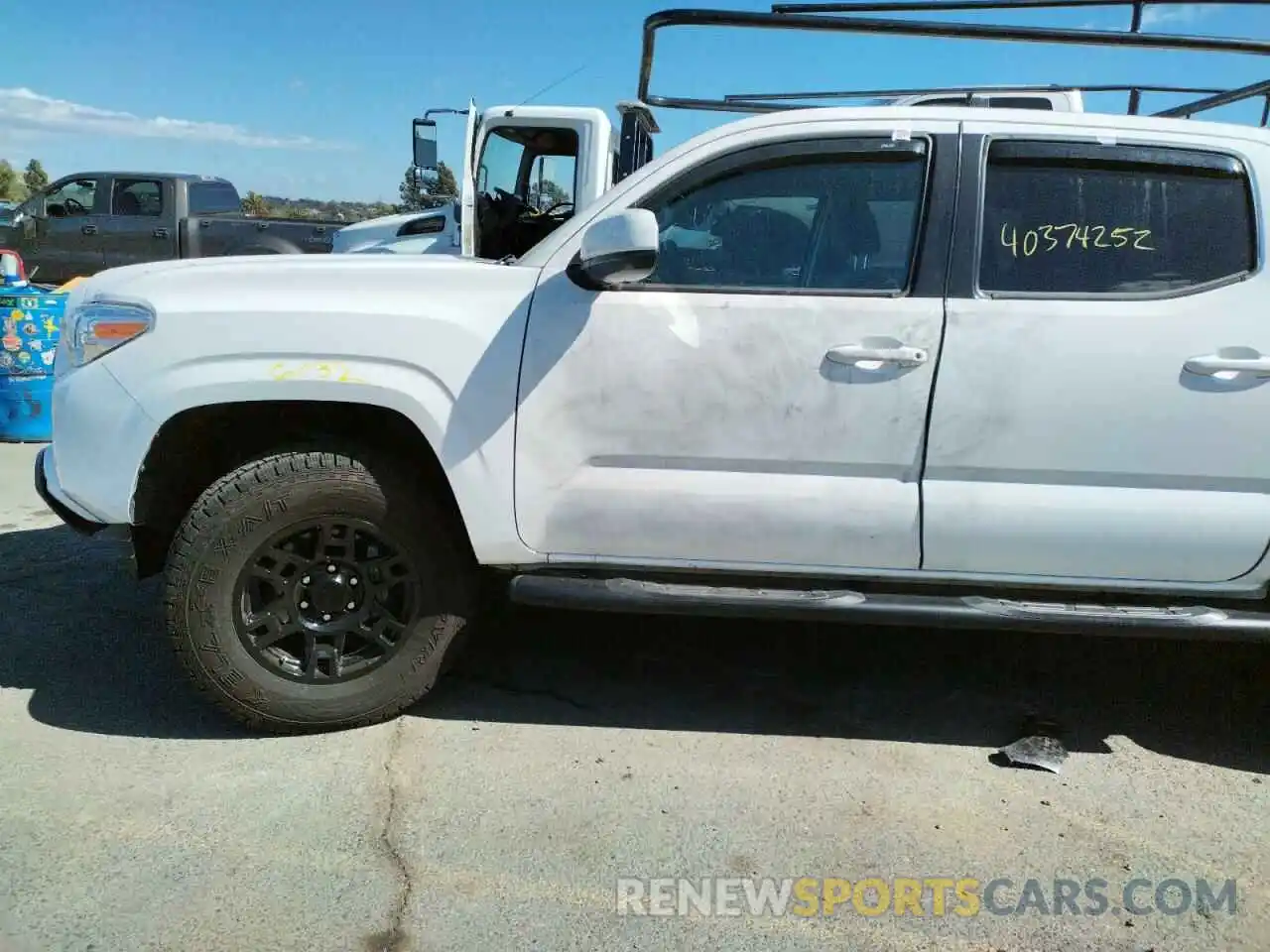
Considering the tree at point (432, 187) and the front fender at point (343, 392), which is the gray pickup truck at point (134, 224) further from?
the front fender at point (343, 392)

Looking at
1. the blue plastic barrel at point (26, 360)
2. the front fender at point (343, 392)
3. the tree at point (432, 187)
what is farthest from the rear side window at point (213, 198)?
the front fender at point (343, 392)

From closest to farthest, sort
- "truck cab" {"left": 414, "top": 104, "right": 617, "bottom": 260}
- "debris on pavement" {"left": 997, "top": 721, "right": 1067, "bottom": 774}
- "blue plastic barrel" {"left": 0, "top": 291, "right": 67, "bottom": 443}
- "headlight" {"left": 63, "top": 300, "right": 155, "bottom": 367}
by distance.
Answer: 1. "headlight" {"left": 63, "top": 300, "right": 155, "bottom": 367}
2. "debris on pavement" {"left": 997, "top": 721, "right": 1067, "bottom": 774}
3. "blue plastic barrel" {"left": 0, "top": 291, "right": 67, "bottom": 443}
4. "truck cab" {"left": 414, "top": 104, "right": 617, "bottom": 260}

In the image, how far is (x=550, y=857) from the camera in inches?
102

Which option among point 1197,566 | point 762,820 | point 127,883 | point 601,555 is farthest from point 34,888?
point 1197,566

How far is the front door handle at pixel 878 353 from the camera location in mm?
2846

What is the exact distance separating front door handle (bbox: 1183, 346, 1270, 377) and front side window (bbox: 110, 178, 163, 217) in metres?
13.6

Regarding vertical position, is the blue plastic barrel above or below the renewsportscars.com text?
above

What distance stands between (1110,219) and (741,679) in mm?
2035

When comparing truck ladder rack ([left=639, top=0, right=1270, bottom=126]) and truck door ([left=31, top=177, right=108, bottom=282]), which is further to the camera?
truck door ([left=31, top=177, right=108, bottom=282])

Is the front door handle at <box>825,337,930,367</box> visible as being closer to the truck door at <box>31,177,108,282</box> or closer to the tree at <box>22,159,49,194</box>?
the truck door at <box>31,177,108,282</box>

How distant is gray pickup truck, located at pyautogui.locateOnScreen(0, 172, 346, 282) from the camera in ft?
42.0

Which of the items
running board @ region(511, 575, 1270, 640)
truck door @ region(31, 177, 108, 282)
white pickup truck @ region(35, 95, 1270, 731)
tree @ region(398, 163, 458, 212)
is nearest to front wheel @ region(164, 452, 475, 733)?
white pickup truck @ region(35, 95, 1270, 731)

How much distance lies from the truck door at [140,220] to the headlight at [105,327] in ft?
37.4

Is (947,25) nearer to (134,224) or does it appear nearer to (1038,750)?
(1038,750)
